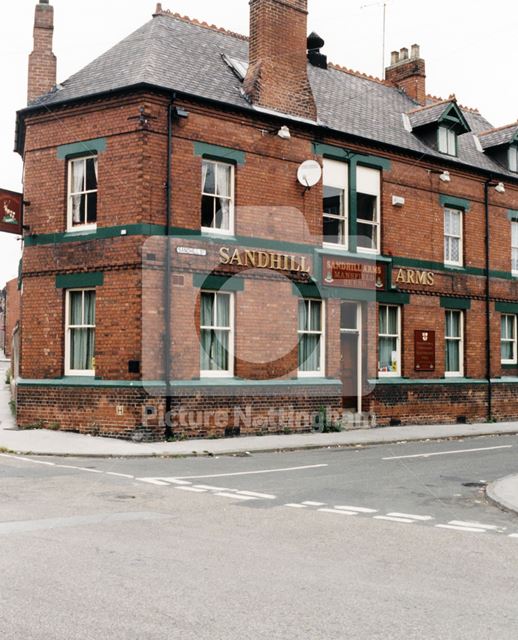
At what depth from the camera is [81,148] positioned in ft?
61.2

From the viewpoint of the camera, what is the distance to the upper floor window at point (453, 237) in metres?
24.4

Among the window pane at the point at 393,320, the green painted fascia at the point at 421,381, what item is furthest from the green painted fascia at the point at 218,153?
the green painted fascia at the point at 421,381

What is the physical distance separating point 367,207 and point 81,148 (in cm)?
825

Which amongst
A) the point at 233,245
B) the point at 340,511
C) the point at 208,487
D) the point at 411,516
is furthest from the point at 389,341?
the point at 411,516

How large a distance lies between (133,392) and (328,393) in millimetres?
5669

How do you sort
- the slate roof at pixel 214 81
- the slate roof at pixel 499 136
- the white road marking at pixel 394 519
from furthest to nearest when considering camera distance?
the slate roof at pixel 499 136, the slate roof at pixel 214 81, the white road marking at pixel 394 519

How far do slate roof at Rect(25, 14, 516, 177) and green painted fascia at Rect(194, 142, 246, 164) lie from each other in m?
1.12

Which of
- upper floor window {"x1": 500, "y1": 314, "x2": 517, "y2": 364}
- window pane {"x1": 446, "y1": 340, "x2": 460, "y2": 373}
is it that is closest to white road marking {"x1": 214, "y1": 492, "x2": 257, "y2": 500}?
window pane {"x1": 446, "y1": 340, "x2": 460, "y2": 373}

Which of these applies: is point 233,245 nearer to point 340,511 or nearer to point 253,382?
point 253,382

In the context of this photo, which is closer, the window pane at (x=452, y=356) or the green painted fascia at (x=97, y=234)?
the green painted fascia at (x=97, y=234)

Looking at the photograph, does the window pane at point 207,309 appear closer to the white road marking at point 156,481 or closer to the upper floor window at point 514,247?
the white road marking at point 156,481

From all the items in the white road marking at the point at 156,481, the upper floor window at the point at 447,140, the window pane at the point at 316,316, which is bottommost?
the white road marking at the point at 156,481

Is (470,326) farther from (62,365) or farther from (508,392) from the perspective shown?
(62,365)

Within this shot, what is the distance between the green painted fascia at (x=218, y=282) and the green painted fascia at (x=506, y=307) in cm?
1060
